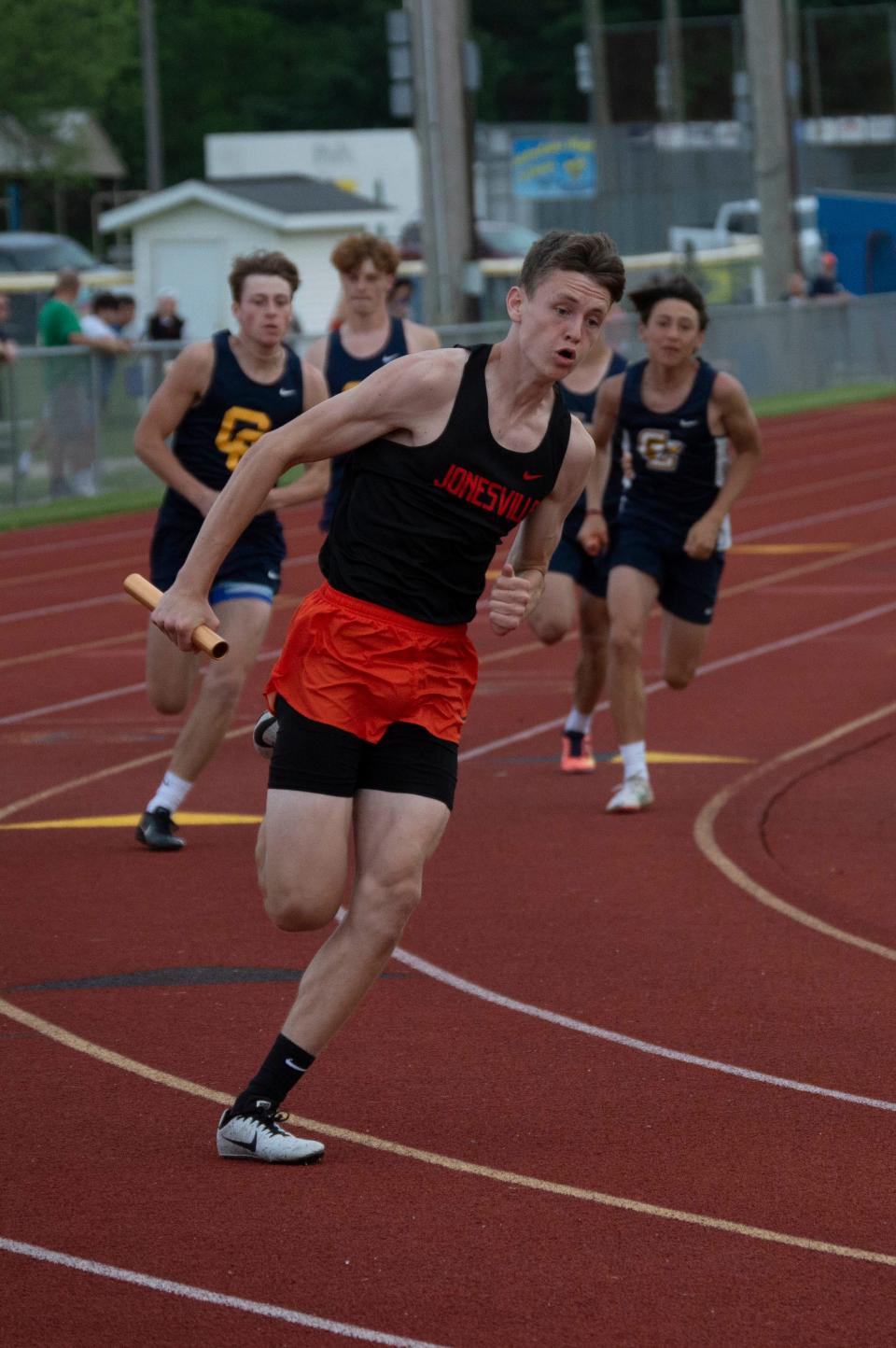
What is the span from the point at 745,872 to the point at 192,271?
32.8 metres

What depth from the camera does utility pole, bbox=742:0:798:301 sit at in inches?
1449

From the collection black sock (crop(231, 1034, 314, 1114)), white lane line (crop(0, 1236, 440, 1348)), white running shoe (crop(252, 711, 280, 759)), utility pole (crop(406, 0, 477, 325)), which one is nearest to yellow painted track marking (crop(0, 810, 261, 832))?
white running shoe (crop(252, 711, 280, 759))

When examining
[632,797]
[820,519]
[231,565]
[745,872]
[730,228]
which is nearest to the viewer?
[745,872]

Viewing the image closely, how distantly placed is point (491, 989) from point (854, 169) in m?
51.2

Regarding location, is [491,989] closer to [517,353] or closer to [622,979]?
[622,979]

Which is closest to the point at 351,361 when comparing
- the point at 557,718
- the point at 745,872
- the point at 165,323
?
the point at 557,718

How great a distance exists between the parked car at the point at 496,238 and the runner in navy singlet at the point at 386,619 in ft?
124

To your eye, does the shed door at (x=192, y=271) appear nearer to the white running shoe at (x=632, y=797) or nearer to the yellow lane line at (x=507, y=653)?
the yellow lane line at (x=507, y=653)

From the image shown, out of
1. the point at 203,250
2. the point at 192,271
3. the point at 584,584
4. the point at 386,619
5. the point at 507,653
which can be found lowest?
the point at 507,653

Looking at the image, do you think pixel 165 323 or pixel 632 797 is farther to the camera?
pixel 165 323

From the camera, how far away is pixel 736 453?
9.26m

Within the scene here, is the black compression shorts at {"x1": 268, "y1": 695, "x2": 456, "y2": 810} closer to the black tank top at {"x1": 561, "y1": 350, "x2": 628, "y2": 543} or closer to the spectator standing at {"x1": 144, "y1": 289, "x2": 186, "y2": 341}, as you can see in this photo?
the black tank top at {"x1": 561, "y1": 350, "x2": 628, "y2": 543}

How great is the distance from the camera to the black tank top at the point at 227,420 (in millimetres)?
8617

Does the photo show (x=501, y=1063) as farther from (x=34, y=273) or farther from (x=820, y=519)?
(x=34, y=273)
